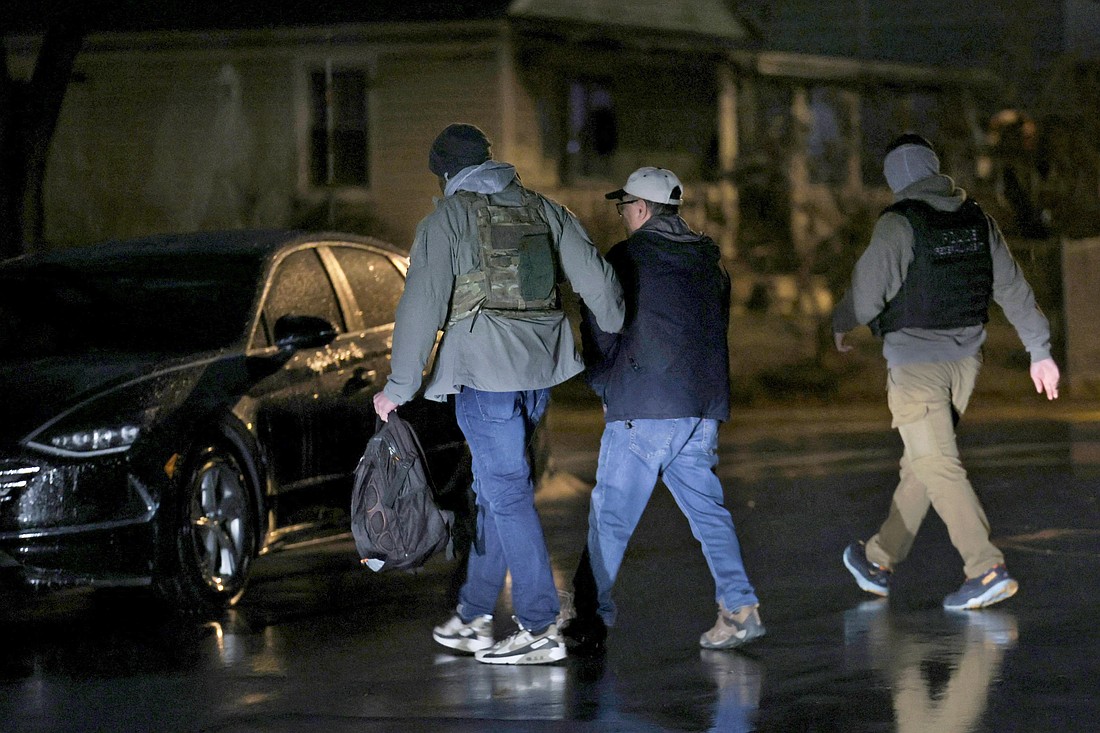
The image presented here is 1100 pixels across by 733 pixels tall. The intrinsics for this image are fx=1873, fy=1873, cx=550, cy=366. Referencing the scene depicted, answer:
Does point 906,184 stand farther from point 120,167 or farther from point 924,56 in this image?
point 924,56

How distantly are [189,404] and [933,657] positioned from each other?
309 centimetres

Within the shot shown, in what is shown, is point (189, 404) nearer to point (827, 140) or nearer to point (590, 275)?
point (590, 275)

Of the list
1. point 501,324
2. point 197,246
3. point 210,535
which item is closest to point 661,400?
point 501,324

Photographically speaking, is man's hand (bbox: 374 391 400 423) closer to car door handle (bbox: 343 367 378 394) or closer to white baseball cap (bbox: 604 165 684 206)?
white baseball cap (bbox: 604 165 684 206)

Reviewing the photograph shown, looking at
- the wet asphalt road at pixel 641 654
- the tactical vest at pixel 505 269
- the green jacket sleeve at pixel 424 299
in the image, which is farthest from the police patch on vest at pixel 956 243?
the green jacket sleeve at pixel 424 299

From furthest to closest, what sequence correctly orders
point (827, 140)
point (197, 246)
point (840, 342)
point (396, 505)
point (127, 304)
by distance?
point (827, 140) < point (197, 246) < point (127, 304) < point (840, 342) < point (396, 505)

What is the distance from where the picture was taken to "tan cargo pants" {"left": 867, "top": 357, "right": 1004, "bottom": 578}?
760 cm

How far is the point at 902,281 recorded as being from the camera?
7676 millimetres

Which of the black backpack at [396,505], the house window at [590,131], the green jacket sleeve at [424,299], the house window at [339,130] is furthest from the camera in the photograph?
the house window at [590,131]

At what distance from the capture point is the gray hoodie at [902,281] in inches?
301

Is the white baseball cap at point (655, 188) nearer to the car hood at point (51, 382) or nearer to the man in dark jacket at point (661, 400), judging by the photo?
the man in dark jacket at point (661, 400)

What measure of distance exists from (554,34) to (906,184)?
17.5 m

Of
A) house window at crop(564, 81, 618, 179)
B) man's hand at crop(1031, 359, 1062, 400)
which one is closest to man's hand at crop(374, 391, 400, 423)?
man's hand at crop(1031, 359, 1062, 400)

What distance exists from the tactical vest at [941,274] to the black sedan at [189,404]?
2.31 m
